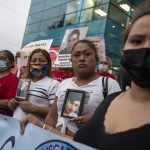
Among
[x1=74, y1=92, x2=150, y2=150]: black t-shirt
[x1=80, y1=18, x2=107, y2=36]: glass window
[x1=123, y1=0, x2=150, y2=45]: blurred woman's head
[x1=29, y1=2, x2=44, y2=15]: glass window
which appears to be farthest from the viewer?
[x1=29, y1=2, x2=44, y2=15]: glass window

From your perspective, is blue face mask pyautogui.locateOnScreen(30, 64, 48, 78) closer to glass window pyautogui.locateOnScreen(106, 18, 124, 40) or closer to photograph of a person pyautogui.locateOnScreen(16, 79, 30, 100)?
photograph of a person pyautogui.locateOnScreen(16, 79, 30, 100)

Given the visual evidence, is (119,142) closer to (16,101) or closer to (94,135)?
(94,135)

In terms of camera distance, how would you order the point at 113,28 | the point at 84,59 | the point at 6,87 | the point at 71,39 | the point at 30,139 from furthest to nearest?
the point at 113,28 < the point at 71,39 < the point at 6,87 < the point at 84,59 < the point at 30,139

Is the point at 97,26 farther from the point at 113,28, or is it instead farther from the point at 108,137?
the point at 108,137

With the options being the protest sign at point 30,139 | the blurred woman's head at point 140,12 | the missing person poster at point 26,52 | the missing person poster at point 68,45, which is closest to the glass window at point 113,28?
the missing person poster at point 26,52

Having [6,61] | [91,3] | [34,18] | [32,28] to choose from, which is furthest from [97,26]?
[6,61]

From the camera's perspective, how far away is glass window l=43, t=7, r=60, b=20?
795 inches

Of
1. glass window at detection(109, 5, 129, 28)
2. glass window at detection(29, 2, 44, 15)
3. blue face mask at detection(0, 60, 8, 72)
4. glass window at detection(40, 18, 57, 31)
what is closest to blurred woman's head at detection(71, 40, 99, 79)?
blue face mask at detection(0, 60, 8, 72)

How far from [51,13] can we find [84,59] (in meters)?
18.4

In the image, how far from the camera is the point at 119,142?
4.01 feet

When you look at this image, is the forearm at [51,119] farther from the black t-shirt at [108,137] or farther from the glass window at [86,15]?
the glass window at [86,15]

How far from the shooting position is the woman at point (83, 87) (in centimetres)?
258

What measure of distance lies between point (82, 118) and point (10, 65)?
6.00 ft

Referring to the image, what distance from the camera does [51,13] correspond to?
68.2ft
